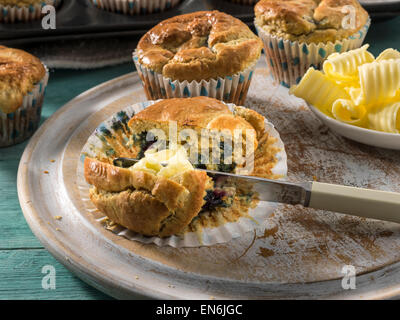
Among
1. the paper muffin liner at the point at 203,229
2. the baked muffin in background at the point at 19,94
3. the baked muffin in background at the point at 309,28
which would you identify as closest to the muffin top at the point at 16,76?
the baked muffin in background at the point at 19,94

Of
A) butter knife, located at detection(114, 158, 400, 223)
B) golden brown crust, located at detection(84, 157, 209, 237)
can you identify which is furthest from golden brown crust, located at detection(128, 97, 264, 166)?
golden brown crust, located at detection(84, 157, 209, 237)

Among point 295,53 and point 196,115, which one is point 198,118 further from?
point 295,53

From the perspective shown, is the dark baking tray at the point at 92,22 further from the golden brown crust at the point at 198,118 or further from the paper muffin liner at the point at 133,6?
the golden brown crust at the point at 198,118

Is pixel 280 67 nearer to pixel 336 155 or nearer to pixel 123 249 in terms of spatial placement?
pixel 336 155

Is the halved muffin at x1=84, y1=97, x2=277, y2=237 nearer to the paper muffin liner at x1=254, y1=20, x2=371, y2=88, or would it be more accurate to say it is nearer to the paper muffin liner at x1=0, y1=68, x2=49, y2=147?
the paper muffin liner at x1=0, y1=68, x2=49, y2=147

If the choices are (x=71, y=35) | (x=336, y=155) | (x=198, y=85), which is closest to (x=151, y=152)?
(x=198, y=85)

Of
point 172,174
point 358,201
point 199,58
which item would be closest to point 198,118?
point 172,174
